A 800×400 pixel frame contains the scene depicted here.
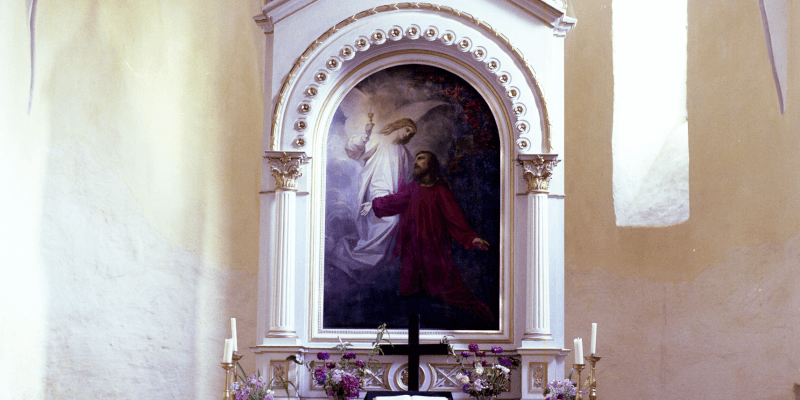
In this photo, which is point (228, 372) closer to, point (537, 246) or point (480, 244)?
point (480, 244)

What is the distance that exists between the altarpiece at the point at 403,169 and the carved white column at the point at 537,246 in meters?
0.01

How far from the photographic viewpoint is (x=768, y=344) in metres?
7.95

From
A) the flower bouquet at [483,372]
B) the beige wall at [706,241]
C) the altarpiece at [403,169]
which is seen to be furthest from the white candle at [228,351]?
the beige wall at [706,241]

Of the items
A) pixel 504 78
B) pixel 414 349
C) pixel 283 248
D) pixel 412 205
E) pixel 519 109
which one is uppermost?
pixel 504 78

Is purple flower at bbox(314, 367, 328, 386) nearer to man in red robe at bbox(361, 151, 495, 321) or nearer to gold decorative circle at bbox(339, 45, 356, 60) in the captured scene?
man in red robe at bbox(361, 151, 495, 321)

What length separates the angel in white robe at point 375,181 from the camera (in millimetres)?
8320

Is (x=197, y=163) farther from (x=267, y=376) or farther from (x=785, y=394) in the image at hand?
(x=785, y=394)

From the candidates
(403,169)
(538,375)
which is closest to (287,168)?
(403,169)

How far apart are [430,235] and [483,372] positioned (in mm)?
1362

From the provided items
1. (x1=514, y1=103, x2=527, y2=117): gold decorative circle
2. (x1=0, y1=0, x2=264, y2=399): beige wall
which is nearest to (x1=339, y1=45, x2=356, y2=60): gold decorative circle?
(x1=0, y1=0, x2=264, y2=399): beige wall

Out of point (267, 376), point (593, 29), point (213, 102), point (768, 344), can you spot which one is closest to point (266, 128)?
point (213, 102)

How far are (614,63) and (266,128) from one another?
137 inches

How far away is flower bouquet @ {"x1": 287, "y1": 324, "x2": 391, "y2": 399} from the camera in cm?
762

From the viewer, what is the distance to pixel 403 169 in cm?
848
